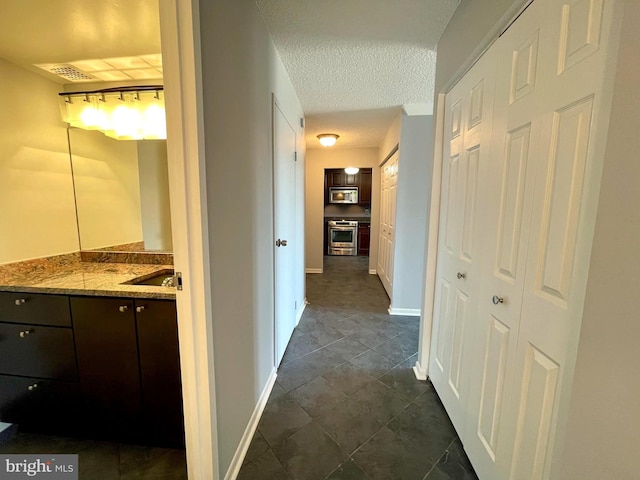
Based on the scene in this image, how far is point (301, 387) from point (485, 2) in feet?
7.89

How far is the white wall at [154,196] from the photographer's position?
6.15ft

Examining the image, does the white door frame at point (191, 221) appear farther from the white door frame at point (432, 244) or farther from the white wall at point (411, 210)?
the white wall at point (411, 210)

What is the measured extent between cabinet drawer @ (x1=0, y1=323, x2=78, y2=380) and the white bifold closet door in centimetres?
199

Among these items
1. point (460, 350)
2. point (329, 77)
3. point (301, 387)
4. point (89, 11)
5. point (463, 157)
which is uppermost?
point (329, 77)

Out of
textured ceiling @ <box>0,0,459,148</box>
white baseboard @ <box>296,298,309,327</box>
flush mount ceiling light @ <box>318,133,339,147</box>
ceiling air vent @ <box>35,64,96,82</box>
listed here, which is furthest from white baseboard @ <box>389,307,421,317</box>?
ceiling air vent @ <box>35,64,96,82</box>

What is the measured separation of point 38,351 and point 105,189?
1.13 metres

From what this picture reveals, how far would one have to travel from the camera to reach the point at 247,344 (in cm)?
144

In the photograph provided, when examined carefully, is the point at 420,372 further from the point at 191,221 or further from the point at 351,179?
the point at 351,179

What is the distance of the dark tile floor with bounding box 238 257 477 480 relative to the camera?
4.29 ft

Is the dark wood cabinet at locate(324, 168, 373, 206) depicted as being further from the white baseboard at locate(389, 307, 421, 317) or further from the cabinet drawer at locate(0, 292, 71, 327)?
the cabinet drawer at locate(0, 292, 71, 327)

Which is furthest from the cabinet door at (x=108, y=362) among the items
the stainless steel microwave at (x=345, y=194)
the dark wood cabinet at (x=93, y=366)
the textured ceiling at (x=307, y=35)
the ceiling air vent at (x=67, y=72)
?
the stainless steel microwave at (x=345, y=194)

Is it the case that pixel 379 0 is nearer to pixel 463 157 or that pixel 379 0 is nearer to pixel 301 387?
pixel 463 157

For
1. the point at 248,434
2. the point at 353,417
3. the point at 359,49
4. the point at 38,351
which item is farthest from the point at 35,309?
the point at 359,49

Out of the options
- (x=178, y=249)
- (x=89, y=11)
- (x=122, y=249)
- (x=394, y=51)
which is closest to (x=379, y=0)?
(x=394, y=51)
